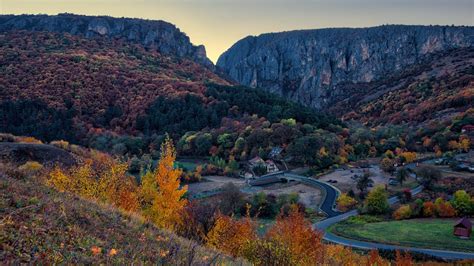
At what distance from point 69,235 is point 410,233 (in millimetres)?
41909

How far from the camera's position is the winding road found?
3630cm

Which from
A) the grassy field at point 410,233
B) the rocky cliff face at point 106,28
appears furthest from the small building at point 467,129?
the rocky cliff face at point 106,28

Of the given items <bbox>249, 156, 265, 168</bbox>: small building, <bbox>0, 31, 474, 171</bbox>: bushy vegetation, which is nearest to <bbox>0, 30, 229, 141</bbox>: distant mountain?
<bbox>0, 31, 474, 171</bbox>: bushy vegetation

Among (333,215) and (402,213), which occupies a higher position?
(402,213)

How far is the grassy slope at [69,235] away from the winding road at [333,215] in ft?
107

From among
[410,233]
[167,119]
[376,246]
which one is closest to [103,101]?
[167,119]

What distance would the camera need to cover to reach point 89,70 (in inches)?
4564

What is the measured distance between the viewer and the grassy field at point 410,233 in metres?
38.3

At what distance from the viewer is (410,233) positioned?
4191 cm

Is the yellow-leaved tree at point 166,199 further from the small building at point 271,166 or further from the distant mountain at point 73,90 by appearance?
the distant mountain at point 73,90

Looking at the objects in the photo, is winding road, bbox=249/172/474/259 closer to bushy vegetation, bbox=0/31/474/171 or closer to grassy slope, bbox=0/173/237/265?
bushy vegetation, bbox=0/31/474/171

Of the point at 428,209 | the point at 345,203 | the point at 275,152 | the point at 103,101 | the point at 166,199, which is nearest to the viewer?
the point at 166,199

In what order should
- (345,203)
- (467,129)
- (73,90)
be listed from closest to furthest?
(345,203)
(467,129)
(73,90)

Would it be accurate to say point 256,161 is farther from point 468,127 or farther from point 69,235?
point 69,235
